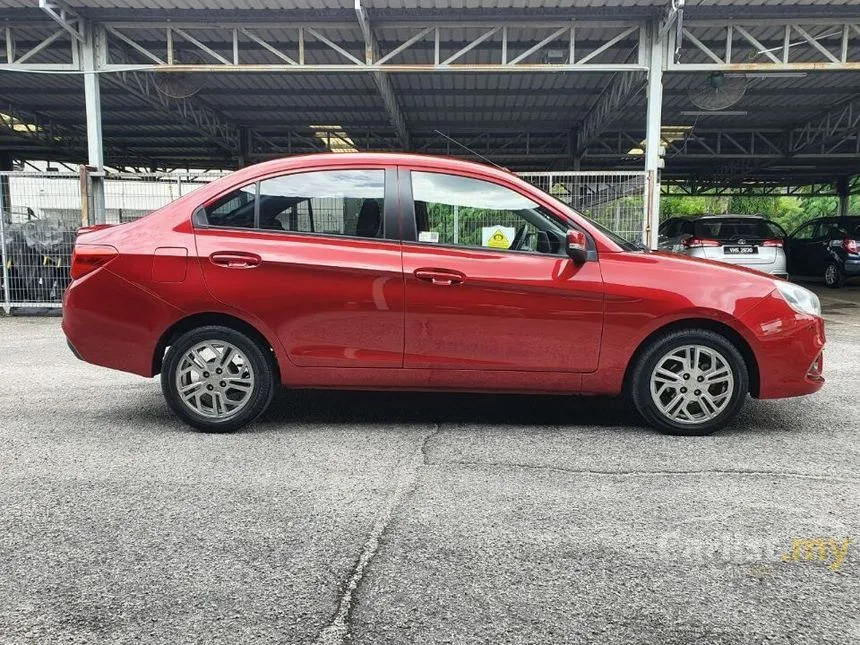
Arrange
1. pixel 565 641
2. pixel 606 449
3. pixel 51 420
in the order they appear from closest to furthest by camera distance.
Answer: pixel 565 641 < pixel 606 449 < pixel 51 420

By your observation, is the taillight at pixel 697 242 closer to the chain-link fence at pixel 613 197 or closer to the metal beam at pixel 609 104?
the chain-link fence at pixel 613 197

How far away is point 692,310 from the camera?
389 cm

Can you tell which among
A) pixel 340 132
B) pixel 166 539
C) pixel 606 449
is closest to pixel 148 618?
pixel 166 539

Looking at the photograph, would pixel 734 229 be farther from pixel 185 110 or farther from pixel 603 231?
pixel 185 110

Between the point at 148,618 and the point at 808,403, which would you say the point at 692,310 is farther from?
the point at 148,618

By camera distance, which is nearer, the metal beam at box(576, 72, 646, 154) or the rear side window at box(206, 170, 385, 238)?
the rear side window at box(206, 170, 385, 238)

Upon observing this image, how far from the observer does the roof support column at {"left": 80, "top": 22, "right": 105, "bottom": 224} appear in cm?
1030

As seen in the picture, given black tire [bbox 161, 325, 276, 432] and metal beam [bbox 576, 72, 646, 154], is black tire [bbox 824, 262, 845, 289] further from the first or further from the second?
black tire [bbox 161, 325, 276, 432]

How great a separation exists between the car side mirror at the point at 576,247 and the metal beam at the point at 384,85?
271 inches

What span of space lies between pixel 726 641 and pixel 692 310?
2.24 meters

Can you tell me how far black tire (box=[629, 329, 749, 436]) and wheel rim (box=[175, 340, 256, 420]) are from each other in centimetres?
238

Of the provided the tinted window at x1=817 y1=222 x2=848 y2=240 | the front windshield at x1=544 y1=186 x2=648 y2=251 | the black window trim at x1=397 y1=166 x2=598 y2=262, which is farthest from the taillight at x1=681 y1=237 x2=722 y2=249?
the black window trim at x1=397 y1=166 x2=598 y2=262

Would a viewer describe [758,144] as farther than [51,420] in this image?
Yes

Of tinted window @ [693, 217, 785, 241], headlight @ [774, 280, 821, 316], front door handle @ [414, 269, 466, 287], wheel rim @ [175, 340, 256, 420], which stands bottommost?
wheel rim @ [175, 340, 256, 420]
